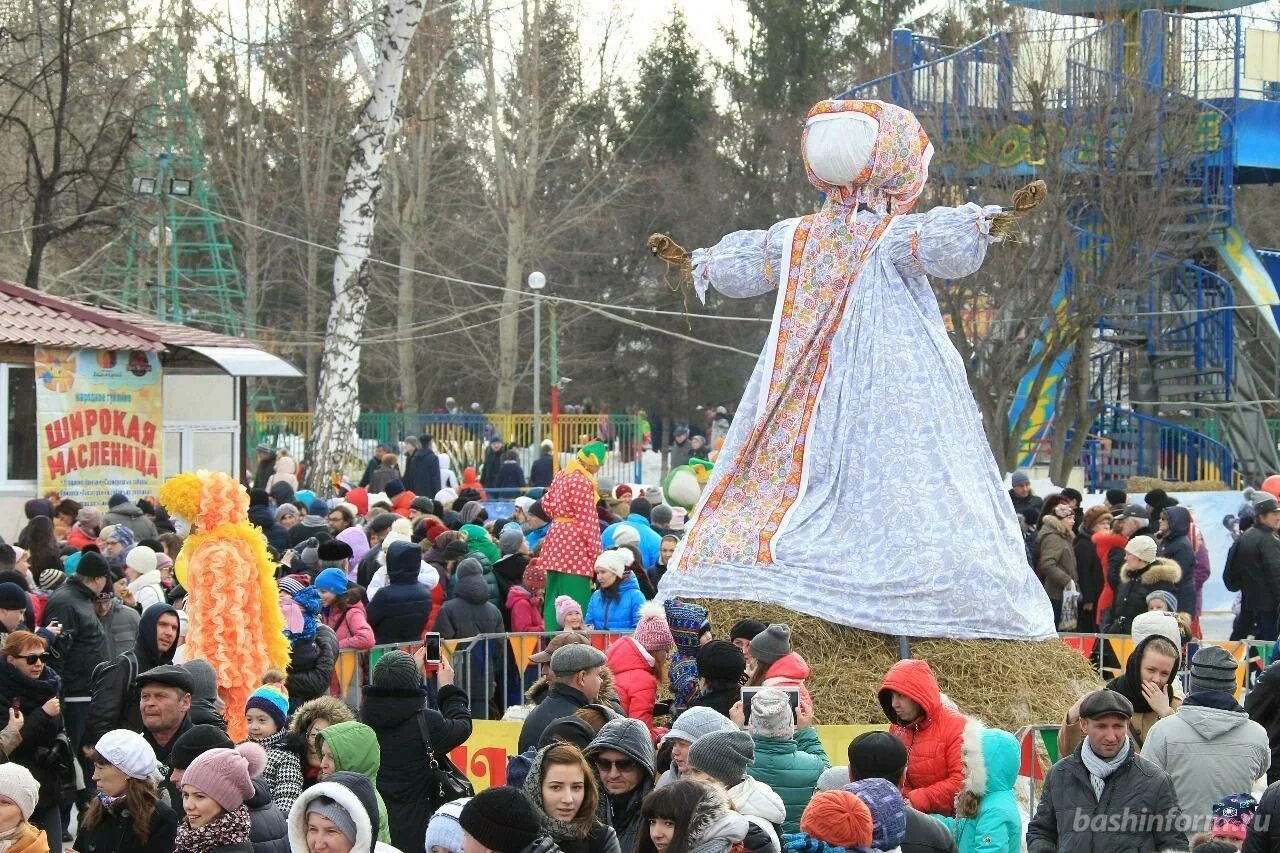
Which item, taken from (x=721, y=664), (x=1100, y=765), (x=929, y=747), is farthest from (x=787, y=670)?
(x=1100, y=765)

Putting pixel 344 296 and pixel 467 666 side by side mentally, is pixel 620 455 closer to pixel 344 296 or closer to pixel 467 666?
pixel 344 296

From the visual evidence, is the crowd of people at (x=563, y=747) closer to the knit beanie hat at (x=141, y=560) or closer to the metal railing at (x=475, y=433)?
the knit beanie hat at (x=141, y=560)

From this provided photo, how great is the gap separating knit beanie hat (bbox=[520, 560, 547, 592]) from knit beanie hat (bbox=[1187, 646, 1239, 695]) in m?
6.61

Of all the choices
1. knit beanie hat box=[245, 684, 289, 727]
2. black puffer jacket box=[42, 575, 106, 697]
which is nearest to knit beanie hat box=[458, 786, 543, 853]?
knit beanie hat box=[245, 684, 289, 727]

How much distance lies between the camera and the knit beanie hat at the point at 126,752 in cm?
615

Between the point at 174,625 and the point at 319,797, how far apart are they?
4.05 metres

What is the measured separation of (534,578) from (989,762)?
6783 mm

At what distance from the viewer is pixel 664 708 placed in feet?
30.3

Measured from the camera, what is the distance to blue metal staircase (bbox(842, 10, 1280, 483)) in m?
25.0

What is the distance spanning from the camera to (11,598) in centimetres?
919

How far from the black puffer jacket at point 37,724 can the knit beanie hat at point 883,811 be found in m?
3.99

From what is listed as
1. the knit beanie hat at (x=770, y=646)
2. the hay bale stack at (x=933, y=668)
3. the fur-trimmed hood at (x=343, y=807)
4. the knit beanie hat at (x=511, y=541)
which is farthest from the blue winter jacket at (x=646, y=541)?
the fur-trimmed hood at (x=343, y=807)

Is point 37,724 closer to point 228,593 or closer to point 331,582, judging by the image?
point 228,593

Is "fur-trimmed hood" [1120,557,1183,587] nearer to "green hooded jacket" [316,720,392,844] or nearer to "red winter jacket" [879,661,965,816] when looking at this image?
"red winter jacket" [879,661,965,816]
